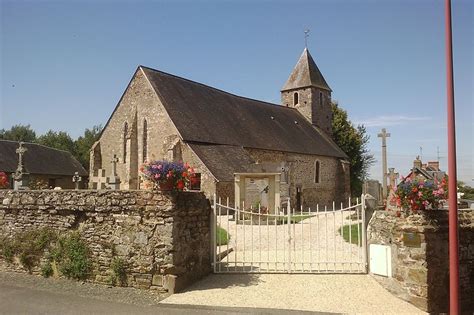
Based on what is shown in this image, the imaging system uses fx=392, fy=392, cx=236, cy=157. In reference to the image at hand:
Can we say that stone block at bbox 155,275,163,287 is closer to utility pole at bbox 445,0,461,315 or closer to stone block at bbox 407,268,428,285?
stone block at bbox 407,268,428,285

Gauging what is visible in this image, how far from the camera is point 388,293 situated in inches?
296

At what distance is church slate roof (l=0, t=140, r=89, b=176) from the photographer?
28.6m

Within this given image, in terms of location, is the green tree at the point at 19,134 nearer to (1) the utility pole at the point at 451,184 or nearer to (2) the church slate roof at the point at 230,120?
(2) the church slate roof at the point at 230,120

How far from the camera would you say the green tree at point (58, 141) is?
53406 millimetres

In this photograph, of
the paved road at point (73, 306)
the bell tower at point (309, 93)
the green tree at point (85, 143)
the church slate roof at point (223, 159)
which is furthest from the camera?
the green tree at point (85, 143)

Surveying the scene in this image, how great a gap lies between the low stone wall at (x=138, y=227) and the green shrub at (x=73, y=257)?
0.48 feet

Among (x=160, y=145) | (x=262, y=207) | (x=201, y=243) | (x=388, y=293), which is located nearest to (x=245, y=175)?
(x=262, y=207)

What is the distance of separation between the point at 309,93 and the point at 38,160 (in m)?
26.1

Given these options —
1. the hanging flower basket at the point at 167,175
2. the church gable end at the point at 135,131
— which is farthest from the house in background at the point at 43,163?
the hanging flower basket at the point at 167,175

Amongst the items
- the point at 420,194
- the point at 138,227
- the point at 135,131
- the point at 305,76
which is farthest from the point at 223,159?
the point at 305,76

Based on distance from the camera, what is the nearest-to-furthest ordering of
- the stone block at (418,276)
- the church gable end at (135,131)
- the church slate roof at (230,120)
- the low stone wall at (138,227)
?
1. the stone block at (418,276)
2. the low stone wall at (138,227)
3. the church gable end at (135,131)
4. the church slate roof at (230,120)

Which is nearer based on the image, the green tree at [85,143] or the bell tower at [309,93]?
the bell tower at [309,93]

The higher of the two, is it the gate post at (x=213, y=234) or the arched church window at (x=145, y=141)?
the arched church window at (x=145, y=141)

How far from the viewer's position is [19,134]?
54875mm
